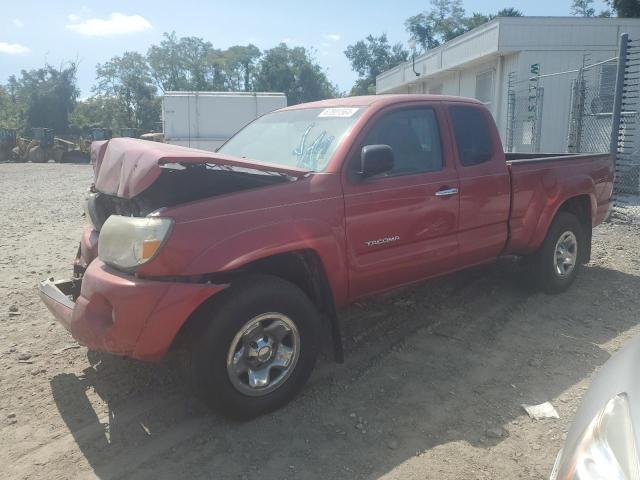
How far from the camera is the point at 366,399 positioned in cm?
346

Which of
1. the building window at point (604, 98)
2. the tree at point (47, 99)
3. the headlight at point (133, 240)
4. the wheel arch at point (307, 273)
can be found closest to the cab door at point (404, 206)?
the wheel arch at point (307, 273)

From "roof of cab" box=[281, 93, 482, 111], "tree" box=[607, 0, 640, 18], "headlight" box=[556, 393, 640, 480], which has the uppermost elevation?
"tree" box=[607, 0, 640, 18]

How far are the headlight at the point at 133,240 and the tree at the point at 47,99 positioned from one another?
52.9 metres

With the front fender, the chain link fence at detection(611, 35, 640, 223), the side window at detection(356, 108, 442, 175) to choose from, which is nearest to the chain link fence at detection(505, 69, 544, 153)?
the chain link fence at detection(611, 35, 640, 223)

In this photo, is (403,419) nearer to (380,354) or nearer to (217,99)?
(380,354)

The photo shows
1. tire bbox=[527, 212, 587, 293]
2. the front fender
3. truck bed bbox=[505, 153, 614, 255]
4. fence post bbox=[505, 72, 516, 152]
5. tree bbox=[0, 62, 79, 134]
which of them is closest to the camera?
the front fender

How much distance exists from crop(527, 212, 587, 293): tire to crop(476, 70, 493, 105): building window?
505 inches

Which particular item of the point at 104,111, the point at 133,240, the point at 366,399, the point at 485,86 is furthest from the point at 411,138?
the point at 104,111

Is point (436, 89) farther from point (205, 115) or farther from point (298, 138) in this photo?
point (298, 138)

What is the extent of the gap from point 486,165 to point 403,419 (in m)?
2.36

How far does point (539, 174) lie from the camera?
16.4ft

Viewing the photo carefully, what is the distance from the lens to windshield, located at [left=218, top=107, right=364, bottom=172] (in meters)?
3.83

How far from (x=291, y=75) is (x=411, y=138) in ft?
224

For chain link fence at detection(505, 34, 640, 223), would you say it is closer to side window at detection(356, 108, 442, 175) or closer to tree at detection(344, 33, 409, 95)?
side window at detection(356, 108, 442, 175)
